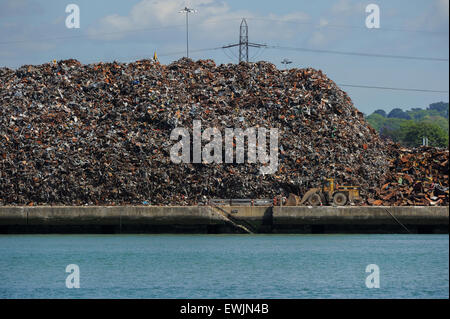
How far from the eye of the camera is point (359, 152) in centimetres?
3600

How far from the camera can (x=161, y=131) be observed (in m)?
35.5

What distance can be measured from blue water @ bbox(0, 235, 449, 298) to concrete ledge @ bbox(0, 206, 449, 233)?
527 millimetres

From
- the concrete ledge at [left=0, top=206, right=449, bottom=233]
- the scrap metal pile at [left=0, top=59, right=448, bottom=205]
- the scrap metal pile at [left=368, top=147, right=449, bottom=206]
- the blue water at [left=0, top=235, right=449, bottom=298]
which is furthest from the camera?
the scrap metal pile at [left=0, top=59, right=448, bottom=205]

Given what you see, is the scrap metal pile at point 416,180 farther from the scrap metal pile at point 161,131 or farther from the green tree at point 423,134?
the green tree at point 423,134

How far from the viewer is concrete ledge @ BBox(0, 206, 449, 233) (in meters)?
31.7

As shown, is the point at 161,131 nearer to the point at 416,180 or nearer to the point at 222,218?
the point at 222,218

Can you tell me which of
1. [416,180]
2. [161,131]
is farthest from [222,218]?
[416,180]

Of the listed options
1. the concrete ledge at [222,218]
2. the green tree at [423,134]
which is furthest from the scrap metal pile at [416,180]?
the green tree at [423,134]

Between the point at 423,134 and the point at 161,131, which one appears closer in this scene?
the point at 161,131

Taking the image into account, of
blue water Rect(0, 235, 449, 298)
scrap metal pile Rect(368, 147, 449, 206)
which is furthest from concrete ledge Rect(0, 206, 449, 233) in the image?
scrap metal pile Rect(368, 147, 449, 206)

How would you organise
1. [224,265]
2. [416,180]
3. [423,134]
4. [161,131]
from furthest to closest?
1. [423,134]
2. [161,131]
3. [416,180]
4. [224,265]

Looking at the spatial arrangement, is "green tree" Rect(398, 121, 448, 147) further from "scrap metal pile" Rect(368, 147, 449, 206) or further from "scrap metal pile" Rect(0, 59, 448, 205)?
"scrap metal pile" Rect(0, 59, 448, 205)

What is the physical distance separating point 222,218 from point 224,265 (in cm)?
786
